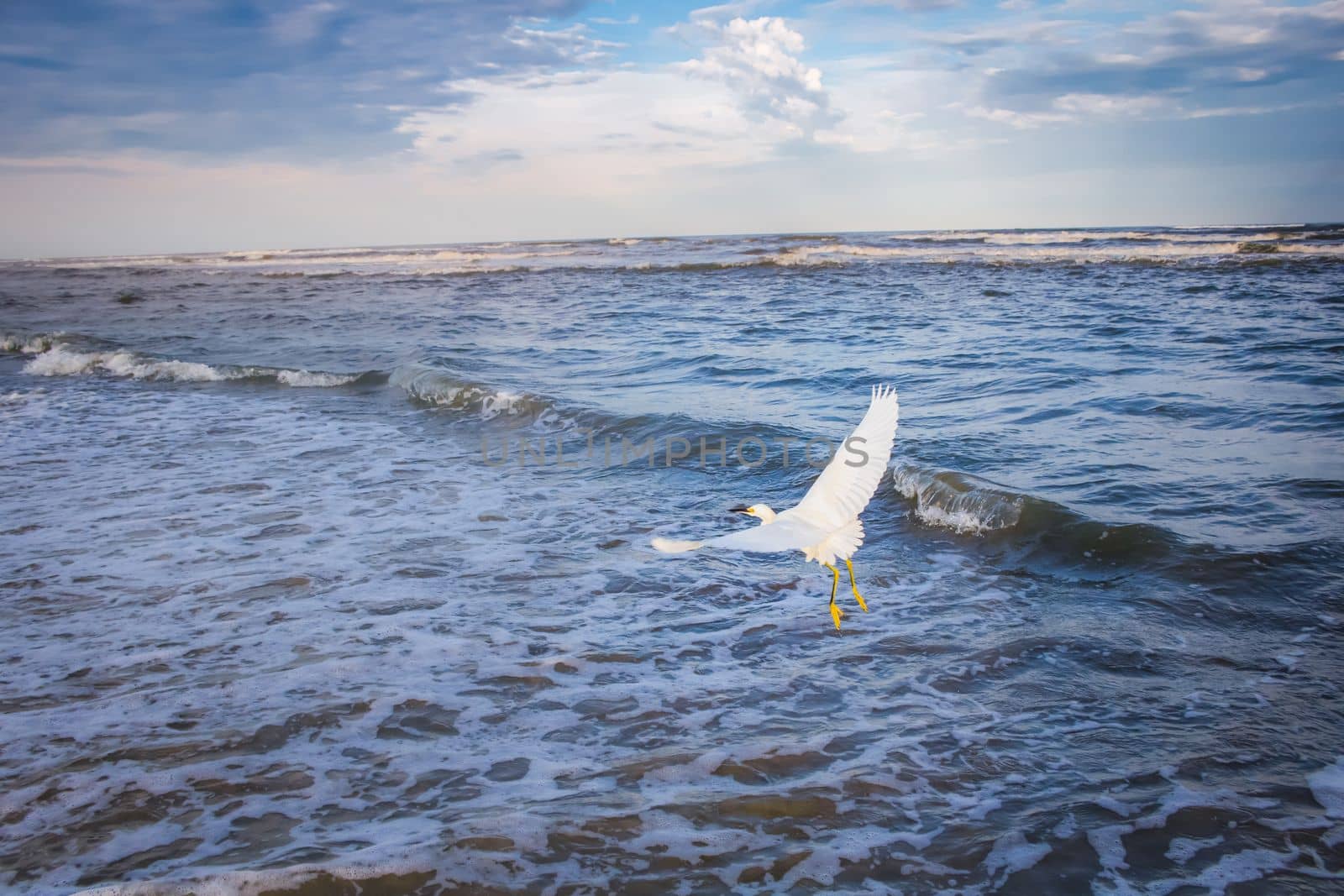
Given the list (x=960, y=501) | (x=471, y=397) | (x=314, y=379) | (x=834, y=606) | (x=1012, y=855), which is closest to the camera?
(x=1012, y=855)

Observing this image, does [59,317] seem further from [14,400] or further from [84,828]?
[84,828]

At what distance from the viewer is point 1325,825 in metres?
2.75

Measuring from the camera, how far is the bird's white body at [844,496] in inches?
142

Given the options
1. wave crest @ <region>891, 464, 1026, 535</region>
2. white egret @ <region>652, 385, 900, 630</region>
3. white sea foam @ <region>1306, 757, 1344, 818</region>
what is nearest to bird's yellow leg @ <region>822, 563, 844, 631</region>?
white egret @ <region>652, 385, 900, 630</region>

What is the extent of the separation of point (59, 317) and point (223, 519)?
2010 centimetres

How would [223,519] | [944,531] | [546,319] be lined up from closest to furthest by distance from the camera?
[944,531] → [223,519] → [546,319]

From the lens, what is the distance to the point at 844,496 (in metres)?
3.74

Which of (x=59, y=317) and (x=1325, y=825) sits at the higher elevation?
(x=59, y=317)

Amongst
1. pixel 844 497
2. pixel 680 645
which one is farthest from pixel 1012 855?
pixel 680 645

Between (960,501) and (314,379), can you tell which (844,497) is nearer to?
(960,501)

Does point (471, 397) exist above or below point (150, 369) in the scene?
below

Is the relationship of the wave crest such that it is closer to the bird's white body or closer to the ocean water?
the ocean water

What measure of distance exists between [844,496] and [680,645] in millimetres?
1152

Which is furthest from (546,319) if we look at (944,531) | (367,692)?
(367,692)
